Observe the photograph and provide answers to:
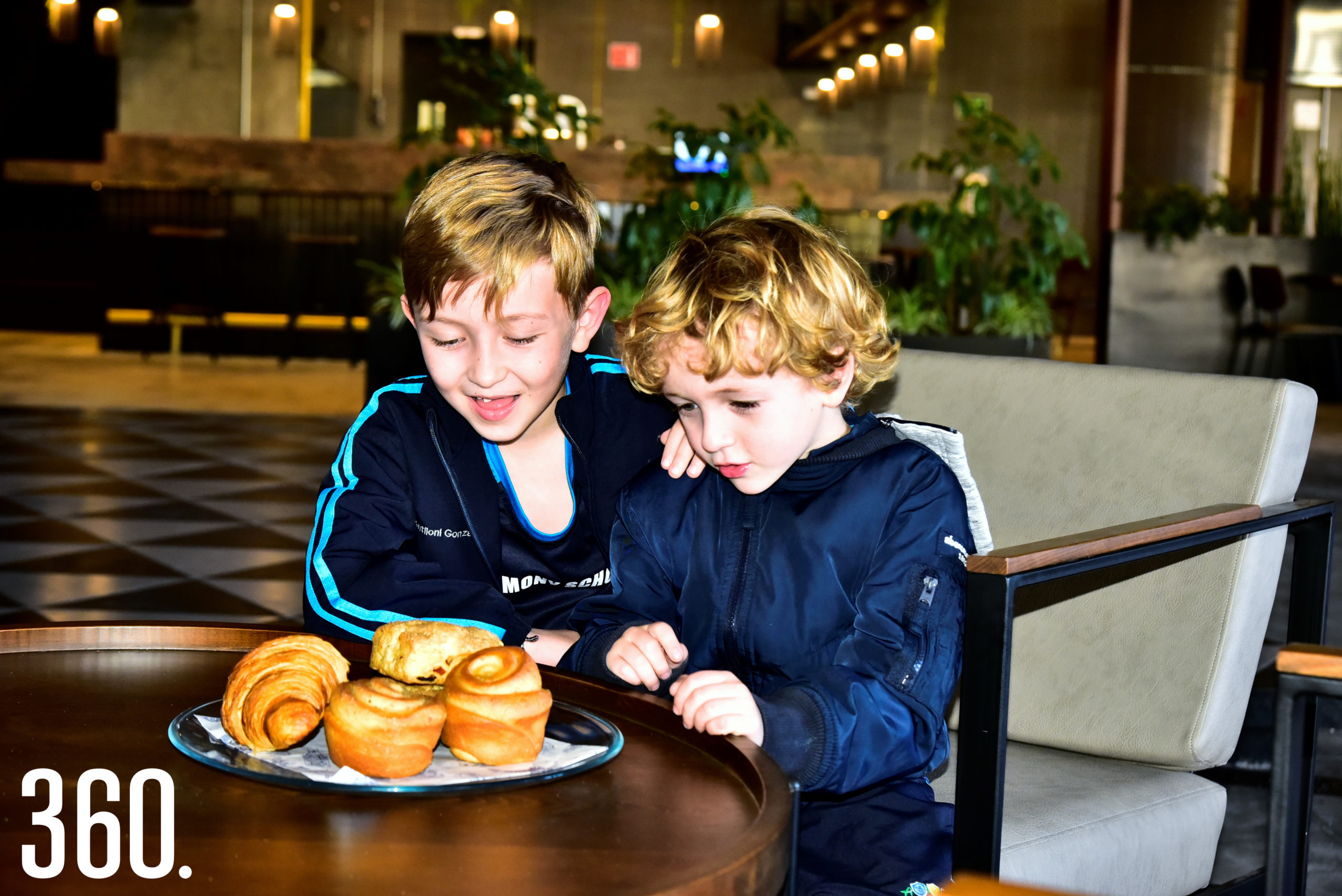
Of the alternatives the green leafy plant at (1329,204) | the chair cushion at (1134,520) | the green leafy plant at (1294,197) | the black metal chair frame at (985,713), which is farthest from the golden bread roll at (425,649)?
the green leafy plant at (1329,204)

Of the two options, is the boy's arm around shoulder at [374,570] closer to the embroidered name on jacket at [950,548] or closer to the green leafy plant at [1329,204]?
the embroidered name on jacket at [950,548]

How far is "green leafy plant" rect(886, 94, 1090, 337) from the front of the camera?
17.7 ft

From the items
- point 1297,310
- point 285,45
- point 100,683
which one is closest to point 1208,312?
point 1297,310

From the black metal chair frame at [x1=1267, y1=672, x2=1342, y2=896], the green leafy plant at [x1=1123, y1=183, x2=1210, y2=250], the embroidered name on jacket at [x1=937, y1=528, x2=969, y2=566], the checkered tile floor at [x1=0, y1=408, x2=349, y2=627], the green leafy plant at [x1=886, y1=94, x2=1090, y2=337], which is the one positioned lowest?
the checkered tile floor at [x1=0, y1=408, x2=349, y2=627]

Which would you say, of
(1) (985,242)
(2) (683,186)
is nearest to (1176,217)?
(1) (985,242)

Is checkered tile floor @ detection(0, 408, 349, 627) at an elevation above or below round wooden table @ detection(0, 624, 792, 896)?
below

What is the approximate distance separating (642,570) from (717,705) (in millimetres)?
361

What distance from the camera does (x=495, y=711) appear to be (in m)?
0.82

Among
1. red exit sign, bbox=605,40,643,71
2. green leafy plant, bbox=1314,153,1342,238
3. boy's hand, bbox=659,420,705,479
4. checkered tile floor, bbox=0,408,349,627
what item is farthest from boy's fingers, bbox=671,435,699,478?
red exit sign, bbox=605,40,643,71

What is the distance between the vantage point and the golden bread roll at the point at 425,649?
916 millimetres

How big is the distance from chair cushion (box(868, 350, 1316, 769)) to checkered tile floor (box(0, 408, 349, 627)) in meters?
1.52

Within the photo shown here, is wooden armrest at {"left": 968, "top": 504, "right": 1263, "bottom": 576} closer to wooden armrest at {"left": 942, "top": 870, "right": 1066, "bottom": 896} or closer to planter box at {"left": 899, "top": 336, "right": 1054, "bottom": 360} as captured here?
wooden armrest at {"left": 942, "top": 870, "right": 1066, "bottom": 896}

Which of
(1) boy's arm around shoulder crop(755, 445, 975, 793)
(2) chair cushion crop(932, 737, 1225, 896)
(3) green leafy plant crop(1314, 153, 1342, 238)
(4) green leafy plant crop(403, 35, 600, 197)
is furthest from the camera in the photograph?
(3) green leafy plant crop(1314, 153, 1342, 238)

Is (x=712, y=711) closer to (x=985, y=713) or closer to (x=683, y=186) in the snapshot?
(x=985, y=713)
